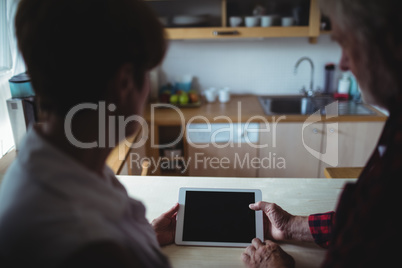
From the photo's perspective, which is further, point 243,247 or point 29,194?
point 243,247

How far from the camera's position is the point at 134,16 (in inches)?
24.3

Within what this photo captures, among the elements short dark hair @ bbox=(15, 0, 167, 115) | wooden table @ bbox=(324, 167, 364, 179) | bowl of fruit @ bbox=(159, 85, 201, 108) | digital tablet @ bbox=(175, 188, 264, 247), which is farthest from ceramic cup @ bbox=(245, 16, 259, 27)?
short dark hair @ bbox=(15, 0, 167, 115)

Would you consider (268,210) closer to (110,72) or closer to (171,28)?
(110,72)

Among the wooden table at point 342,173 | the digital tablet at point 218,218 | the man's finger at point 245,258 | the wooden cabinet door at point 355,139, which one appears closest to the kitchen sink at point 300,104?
the wooden cabinet door at point 355,139

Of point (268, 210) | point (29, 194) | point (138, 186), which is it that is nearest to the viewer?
point (29, 194)

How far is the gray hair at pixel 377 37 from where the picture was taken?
57 cm

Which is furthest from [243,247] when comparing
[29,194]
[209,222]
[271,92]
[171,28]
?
[271,92]

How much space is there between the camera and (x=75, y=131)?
65 centimetres

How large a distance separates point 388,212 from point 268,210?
0.51 m

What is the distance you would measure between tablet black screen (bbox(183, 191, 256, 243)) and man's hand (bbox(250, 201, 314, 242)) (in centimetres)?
5

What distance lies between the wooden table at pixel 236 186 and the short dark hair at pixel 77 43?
1.79 feet

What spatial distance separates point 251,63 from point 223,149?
0.84 metres

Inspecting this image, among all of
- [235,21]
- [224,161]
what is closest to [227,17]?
[235,21]

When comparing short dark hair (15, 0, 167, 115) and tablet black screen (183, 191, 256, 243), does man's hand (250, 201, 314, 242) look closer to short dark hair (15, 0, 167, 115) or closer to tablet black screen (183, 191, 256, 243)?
tablet black screen (183, 191, 256, 243)
